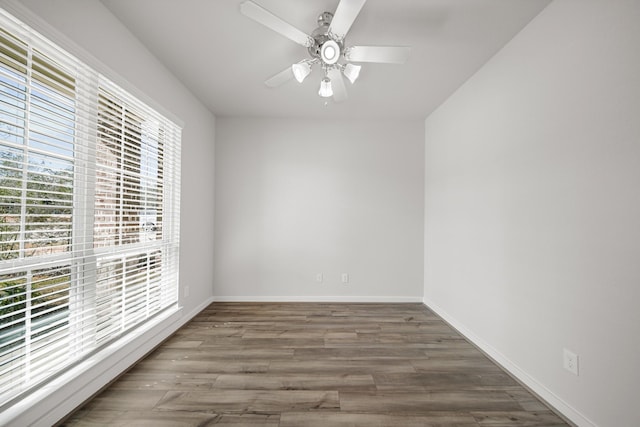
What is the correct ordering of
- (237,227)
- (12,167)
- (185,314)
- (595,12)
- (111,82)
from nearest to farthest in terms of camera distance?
(12,167)
(595,12)
(111,82)
(185,314)
(237,227)

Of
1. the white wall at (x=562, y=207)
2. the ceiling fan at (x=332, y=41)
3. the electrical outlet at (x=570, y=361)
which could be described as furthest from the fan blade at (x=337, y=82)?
the electrical outlet at (x=570, y=361)

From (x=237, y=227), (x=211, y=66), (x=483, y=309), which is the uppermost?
(x=211, y=66)

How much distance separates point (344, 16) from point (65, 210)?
198 cm

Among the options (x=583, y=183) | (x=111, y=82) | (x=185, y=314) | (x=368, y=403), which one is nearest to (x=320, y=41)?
(x=111, y=82)

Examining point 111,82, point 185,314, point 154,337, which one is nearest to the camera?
point 111,82

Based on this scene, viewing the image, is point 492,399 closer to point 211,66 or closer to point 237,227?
point 237,227

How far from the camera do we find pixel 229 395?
70.1 inches

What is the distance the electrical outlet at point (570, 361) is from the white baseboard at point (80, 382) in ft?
9.49

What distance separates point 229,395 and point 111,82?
2271 mm

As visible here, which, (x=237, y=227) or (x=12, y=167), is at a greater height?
(x=12, y=167)

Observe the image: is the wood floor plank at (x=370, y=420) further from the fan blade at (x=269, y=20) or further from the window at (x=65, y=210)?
the fan blade at (x=269, y=20)

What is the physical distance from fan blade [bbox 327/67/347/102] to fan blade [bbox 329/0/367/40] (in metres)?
0.28

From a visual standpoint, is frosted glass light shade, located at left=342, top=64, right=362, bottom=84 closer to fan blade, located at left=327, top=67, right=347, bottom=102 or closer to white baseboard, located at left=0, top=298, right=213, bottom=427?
fan blade, located at left=327, top=67, right=347, bottom=102

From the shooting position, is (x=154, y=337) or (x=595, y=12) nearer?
(x=595, y=12)
